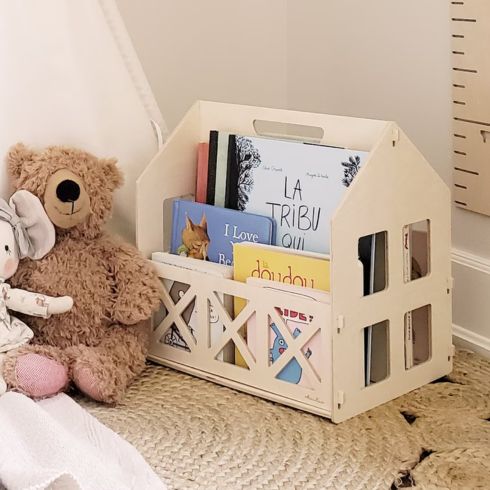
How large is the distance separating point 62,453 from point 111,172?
0.55m

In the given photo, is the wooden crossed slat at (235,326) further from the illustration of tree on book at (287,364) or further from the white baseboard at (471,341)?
the white baseboard at (471,341)

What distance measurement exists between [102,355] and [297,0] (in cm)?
96

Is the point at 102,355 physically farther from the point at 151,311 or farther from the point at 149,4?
the point at 149,4

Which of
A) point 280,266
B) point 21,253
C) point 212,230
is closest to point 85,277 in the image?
point 21,253

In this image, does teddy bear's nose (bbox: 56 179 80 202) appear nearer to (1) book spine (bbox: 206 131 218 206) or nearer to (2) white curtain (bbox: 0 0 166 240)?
(2) white curtain (bbox: 0 0 166 240)

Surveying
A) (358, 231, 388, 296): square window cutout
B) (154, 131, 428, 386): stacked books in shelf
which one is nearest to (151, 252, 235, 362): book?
(154, 131, 428, 386): stacked books in shelf

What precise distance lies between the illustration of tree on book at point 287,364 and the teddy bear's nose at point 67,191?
380 millimetres

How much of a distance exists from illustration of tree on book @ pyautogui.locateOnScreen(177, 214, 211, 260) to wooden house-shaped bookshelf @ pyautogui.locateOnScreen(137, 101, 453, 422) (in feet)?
0.17

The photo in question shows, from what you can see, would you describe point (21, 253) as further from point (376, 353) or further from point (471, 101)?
point (471, 101)

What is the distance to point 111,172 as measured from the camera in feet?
5.40

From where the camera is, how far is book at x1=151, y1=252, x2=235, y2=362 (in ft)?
5.21

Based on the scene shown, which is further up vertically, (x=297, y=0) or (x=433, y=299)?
(x=297, y=0)

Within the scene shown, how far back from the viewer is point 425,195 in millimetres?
1552

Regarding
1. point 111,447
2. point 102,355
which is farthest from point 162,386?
point 111,447
